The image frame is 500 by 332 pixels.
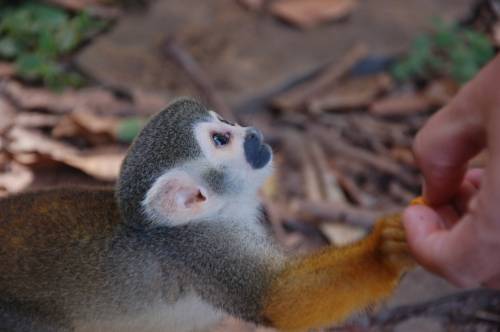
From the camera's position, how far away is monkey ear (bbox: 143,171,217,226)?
2523 millimetres

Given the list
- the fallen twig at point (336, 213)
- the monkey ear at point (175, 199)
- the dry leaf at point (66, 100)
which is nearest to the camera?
the monkey ear at point (175, 199)

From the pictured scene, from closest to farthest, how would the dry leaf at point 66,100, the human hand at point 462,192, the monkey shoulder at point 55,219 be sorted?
1. the human hand at point 462,192
2. the monkey shoulder at point 55,219
3. the dry leaf at point 66,100

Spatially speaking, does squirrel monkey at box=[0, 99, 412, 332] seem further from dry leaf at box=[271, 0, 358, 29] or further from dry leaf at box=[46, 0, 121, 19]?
dry leaf at box=[46, 0, 121, 19]

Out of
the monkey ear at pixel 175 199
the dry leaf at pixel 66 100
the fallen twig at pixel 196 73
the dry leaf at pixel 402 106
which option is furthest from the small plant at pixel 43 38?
the monkey ear at pixel 175 199

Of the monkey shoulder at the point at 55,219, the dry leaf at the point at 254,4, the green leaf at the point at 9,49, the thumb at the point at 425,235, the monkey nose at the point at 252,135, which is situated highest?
the thumb at the point at 425,235

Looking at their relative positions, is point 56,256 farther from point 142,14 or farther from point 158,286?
point 142,14

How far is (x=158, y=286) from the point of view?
2.75 meters

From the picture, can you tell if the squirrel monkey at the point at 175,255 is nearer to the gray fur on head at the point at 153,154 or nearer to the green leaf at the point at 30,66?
the gray fur on head at the point at 153,154

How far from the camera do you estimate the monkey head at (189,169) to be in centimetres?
257

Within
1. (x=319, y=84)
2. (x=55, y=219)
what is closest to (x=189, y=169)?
(x=55, y=219)

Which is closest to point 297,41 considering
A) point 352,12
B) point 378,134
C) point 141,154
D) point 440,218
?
point 352,12

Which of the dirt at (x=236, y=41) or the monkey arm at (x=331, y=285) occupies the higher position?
the monkey arm at (x=331, y=285)

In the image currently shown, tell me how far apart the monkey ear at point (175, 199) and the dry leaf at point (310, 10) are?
3.20 m

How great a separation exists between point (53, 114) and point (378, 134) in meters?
2.28
